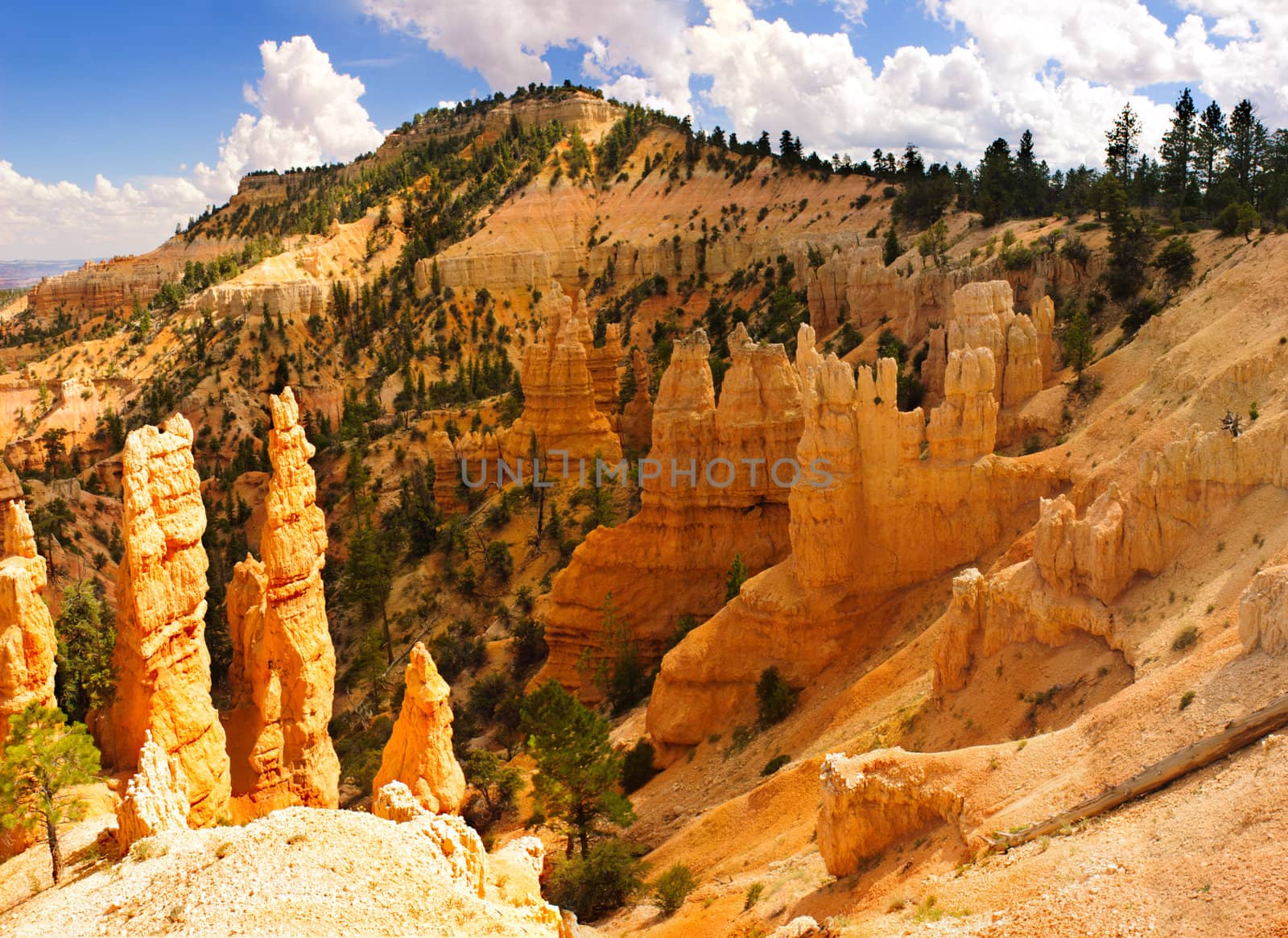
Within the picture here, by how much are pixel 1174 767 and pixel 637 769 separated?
58.1 ft

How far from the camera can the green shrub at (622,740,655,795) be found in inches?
1107

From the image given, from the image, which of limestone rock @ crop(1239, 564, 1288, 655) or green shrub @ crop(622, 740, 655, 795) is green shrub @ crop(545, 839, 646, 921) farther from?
limestone rock @ crop(1239, 564, 1288, 655)

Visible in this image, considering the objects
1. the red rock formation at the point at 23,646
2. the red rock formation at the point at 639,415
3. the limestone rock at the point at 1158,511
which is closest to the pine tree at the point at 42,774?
the red rock formation at the point at 23,646

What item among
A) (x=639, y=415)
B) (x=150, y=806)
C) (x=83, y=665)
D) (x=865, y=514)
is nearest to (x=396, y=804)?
(x=150, y=806)

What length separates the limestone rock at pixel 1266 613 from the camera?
13016 millimetres

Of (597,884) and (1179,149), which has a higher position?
(1179,149)

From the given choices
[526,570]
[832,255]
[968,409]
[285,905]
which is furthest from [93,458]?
[285,905]

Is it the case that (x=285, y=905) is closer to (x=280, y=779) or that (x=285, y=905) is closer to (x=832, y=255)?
(x=280, y=779)

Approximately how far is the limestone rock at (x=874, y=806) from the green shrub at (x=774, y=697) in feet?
31.8

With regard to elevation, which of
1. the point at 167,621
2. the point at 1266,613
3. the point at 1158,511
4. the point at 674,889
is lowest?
the point at 674,889

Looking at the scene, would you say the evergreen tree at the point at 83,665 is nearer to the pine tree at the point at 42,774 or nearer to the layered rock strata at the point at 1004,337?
the pine tree at the point at 42,774

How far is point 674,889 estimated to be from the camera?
66.0 feet

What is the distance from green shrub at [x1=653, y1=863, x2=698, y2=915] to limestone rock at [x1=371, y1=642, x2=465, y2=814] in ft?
15.4

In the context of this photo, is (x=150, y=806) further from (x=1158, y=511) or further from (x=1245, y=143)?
(x=1245, y=143)
